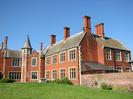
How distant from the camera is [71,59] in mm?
33781

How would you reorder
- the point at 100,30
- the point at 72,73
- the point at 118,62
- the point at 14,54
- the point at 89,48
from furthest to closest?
the point at 14,54 → the point at 100,30 → the point at 118,62 → the point at 89,48 → the point at 72,73

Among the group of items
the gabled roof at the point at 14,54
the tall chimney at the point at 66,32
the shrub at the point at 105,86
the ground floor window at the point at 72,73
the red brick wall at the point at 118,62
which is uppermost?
the tall chimney at the point at 66,32

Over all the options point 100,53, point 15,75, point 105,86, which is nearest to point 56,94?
A: point 105,86

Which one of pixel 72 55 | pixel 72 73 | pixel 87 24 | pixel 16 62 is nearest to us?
pixel 72 73

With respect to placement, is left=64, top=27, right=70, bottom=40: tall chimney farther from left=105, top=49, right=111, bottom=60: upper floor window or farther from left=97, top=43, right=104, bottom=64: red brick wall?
left=105, top=49, right=111, bottom=60: upper floor window

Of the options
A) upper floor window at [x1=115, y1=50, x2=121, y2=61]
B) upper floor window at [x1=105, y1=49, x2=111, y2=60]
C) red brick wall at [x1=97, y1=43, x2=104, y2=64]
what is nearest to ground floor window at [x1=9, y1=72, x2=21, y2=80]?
red brick wall at [x1=97, y1=43, x2=104, y2=64]

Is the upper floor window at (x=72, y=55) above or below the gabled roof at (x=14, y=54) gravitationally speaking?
below

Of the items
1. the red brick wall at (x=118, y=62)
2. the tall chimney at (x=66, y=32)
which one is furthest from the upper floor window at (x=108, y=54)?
the tall chimney at (x=66, y=32)

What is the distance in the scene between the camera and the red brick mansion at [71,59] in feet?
106

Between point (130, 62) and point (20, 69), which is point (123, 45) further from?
point (20, 69)

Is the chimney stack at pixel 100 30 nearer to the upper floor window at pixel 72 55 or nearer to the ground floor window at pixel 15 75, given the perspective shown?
the upper floor window at pixel 72 55

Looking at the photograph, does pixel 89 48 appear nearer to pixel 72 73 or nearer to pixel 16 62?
pixel 72 73

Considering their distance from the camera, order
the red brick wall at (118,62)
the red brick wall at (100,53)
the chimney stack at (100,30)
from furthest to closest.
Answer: the chimney stack at (100,30) → the red brick wall at (118,62) → the red brick wall at (100,53)

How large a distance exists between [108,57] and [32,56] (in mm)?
19936
